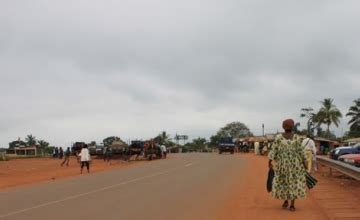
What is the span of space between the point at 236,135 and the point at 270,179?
511 ft

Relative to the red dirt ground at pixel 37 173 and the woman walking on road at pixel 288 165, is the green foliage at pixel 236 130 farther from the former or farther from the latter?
the woman walking on road at pixel 288 165

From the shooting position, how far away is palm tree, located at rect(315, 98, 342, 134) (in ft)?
375

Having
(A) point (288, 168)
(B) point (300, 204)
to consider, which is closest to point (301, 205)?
(B) point (300, 204)

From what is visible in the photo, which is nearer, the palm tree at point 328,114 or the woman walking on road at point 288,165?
the woman walking on road at point 288,165

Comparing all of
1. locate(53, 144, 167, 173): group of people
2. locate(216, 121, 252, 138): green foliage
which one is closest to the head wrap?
locate(53, 144, 167, 173): group of people

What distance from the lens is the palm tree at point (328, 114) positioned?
114188 millimetres

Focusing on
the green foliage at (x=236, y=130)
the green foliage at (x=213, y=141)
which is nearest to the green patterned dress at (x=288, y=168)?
the green foliage at (x=213, y=141)

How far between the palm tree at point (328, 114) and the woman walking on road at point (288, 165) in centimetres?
10385

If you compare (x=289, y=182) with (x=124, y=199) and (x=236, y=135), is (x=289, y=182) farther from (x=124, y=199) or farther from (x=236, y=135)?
(x=236, y=135)

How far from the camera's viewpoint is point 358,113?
325 ft

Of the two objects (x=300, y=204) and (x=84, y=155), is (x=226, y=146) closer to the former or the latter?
(x=84, y=155)

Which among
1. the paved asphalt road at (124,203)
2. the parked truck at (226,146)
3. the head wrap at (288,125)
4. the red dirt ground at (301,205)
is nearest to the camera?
the red dirt ground at (301,205)

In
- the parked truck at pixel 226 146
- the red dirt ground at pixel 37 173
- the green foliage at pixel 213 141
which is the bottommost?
the red dirt ground at pixel 37 173

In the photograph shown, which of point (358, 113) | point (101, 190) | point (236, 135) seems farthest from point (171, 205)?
point (236, 135)
